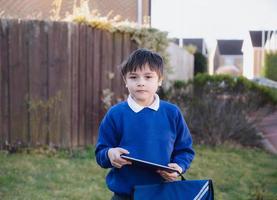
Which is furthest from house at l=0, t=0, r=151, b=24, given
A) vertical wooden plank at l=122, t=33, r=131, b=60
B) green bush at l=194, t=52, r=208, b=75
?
green bush at l=194, t=52, r=208, b=75

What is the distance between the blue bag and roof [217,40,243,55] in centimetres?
5931

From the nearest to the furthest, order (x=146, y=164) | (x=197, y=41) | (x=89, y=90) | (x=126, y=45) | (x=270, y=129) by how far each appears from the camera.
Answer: (x=146, y=164) < (x=89, y=90) < (x=126, y=45) < (x=270, y=129) < (x=197, y=41)

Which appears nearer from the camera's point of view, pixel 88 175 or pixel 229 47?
pixel 88 175

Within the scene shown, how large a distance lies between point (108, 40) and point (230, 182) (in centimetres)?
291

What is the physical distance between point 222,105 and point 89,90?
88.2 inches

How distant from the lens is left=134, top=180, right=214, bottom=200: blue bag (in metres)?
2.04

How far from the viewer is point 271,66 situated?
2877cm

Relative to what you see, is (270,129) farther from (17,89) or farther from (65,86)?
(17,89)

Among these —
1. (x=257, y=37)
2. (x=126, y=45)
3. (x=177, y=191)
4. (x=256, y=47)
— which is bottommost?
(x=177, y=191)

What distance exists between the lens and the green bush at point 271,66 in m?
28.5

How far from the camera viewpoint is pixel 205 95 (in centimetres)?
736

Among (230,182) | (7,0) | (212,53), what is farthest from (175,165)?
(212,53)

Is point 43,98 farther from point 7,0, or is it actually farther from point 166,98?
point 7,0

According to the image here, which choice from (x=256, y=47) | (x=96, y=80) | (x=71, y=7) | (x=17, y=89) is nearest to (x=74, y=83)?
(x=96, y=80)
